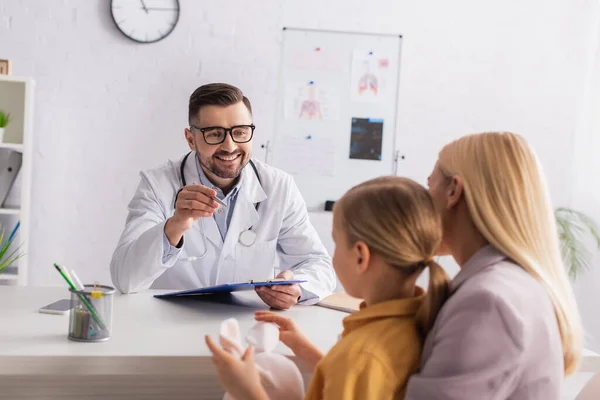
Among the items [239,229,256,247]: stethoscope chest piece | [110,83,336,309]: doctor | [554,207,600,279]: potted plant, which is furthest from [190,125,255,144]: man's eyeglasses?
[554,207,600,279]: potted plant

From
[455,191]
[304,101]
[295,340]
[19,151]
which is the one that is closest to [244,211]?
[295,340]

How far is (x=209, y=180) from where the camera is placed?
2150 millimetres

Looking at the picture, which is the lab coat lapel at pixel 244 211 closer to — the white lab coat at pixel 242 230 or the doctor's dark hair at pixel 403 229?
the white lab coat at pixel 242 230

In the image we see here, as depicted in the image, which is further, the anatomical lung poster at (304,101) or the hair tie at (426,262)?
the anatomical lung poster at (304,101)

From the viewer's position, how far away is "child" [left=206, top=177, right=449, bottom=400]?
2.99ft

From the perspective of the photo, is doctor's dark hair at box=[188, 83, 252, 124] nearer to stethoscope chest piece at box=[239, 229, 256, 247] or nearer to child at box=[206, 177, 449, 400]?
stethoscope chest piece at box=[239, 229, 256, 247]

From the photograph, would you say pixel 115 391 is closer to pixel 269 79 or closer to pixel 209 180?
pixel 209 180

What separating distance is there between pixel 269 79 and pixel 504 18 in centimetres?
132

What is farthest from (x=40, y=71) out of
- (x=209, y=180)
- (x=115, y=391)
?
(x=115, y=391)

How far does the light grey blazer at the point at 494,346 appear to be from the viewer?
2.81ft

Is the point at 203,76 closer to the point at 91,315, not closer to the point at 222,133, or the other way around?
the point at 222,133

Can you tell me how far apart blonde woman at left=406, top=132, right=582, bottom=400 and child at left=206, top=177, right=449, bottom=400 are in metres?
0.03

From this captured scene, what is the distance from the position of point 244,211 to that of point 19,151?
163cm

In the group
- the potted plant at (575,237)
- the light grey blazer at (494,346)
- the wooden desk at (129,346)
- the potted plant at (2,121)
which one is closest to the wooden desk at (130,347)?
the wooden desk at (129,346)
